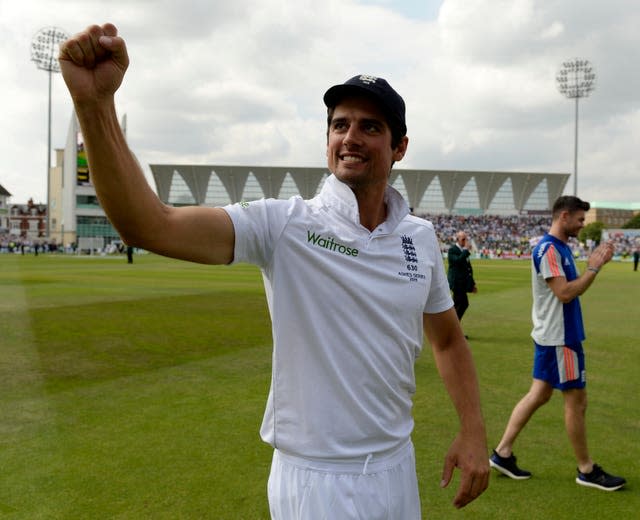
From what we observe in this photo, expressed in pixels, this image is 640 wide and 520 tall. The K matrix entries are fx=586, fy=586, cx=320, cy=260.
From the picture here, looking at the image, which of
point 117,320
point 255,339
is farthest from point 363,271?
point 117,320

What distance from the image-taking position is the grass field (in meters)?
4.27

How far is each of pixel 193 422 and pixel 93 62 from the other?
503cm

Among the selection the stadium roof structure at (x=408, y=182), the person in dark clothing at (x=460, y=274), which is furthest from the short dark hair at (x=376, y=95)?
the stadium roof structure at (x=408, y=182)

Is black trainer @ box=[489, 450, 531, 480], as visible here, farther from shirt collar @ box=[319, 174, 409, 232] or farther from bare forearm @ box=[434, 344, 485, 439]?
shirt collar @ box=[319, 174, 409, 232]

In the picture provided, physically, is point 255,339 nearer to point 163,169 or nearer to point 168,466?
point 168,466

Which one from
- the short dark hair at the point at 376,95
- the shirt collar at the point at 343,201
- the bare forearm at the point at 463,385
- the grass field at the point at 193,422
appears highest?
the short dark hair at the point at 376,95

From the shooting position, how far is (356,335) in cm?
193

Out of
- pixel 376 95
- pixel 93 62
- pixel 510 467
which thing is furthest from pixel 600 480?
pixel 93 62

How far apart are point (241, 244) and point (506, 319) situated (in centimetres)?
1366

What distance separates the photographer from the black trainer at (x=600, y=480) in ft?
15.0

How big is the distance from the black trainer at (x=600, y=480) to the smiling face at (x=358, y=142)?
373 cm

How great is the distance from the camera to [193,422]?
19.4ft

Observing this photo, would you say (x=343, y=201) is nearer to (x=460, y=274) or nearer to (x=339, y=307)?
(x=339, y=307)

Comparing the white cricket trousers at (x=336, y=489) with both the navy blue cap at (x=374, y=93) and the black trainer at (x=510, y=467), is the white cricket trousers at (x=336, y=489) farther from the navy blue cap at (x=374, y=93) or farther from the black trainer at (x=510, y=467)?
the black trainer at (x=510, y=467)
